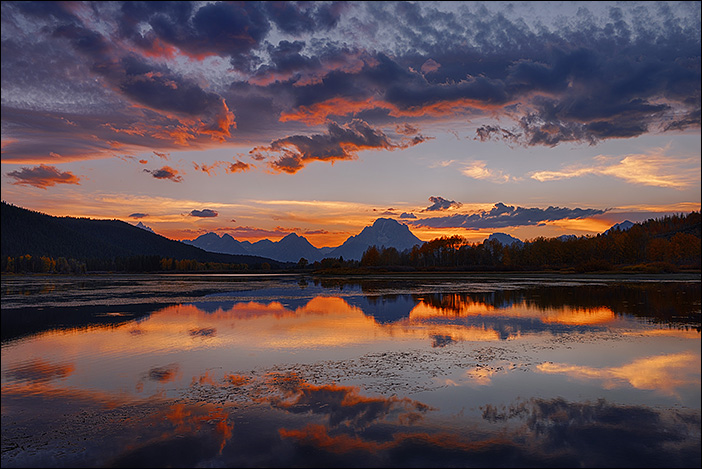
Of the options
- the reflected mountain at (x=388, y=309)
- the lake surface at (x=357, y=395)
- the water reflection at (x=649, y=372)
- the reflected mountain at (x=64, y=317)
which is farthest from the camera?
A: the reflected mountain at (x=388, y=309)

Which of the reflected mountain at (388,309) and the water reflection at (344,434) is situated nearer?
the water reflection at (344,434)

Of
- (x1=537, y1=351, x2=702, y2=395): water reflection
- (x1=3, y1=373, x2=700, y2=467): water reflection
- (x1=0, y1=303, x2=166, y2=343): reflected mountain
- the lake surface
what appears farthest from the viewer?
(x1=0, y1=303, x2=166, y2=343): reflected mountain

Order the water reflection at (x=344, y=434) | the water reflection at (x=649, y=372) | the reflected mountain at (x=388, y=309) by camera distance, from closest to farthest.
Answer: the water reflection at (x=344, y=434) < the water reflection at (x=649, y=372) < the reflected mountain at (x=388, y=309)

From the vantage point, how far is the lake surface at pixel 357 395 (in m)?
11.3

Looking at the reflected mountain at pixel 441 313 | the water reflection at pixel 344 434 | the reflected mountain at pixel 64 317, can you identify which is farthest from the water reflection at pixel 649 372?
the reflected mountain at pixel 64 317

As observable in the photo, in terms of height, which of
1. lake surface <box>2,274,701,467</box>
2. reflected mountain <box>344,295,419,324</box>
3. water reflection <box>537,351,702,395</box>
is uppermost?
water reflection <box>537,351,702,395</box>

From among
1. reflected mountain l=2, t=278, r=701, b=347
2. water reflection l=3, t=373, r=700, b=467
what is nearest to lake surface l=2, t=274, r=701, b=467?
water reflection l=3, t=373, r=700, b=467

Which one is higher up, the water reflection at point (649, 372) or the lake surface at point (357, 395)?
the water reflection at point (649, 372)

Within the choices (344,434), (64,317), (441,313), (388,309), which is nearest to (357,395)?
(344,434)

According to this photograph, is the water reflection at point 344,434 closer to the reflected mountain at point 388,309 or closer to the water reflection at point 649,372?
the water reflection at point 649,372

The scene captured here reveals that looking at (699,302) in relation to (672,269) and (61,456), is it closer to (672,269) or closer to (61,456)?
(61,456)

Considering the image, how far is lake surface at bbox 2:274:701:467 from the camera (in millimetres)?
11328

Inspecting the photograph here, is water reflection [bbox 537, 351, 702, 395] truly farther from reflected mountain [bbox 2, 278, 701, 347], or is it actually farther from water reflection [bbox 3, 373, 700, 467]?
reflected mountain [bbox 2, 278, 701, 347]

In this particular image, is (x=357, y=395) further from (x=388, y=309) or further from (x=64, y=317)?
(x=64, y=317)
